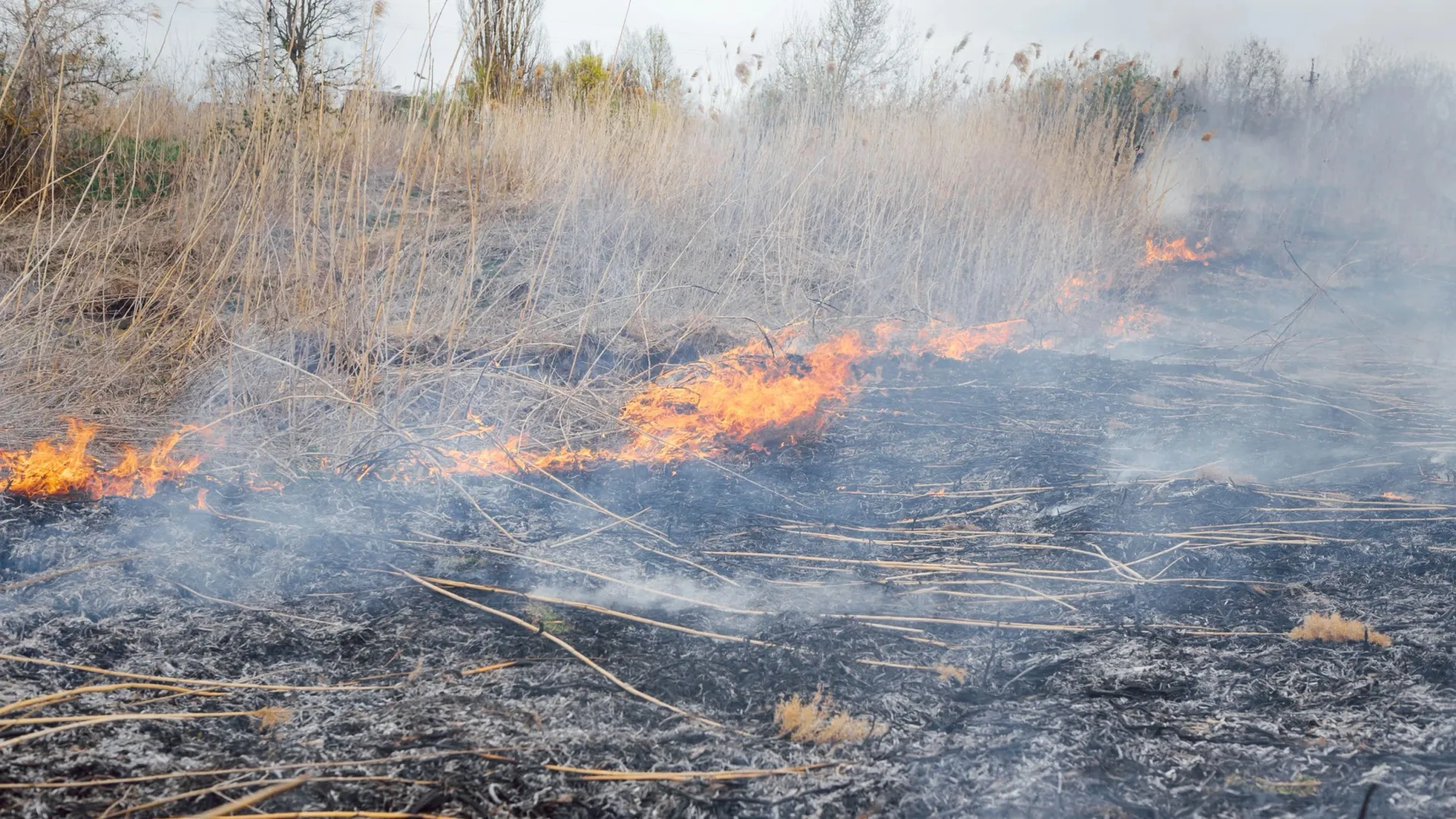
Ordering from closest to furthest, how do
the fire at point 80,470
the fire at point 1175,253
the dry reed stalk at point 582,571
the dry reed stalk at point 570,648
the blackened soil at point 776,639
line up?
the blackened soil at point 776,639 < the dry reed stalk at point 570,648 < the dry reed stalk at point 582,571 < the fire at point 80,470 < the fire at point 1175,253

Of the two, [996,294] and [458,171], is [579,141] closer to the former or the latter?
[458,171]

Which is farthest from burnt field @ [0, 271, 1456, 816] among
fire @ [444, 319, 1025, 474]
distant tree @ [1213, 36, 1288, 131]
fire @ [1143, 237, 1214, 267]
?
distant tree @ [1213, 36, 1288, 131]

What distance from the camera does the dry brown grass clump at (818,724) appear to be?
186 centimetres

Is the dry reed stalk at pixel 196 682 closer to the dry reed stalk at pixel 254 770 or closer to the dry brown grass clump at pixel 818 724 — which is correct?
the dry reed stalk at pixel 254 770

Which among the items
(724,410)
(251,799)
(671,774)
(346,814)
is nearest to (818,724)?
(671,774)

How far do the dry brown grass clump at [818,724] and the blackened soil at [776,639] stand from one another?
3 centimetres

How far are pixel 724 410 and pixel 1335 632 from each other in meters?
2.68

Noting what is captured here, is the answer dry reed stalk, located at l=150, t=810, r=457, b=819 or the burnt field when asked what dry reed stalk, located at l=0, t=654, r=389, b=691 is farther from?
dry reed stalk, located at l=150, t=810, r=457, b=819

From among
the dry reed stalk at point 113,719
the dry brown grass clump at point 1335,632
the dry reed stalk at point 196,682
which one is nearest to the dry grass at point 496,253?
the dry reed stalk at point 196,682

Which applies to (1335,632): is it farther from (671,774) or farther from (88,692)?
(88,692)

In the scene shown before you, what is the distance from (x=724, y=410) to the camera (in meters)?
4.31

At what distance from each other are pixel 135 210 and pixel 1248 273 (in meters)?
10.7

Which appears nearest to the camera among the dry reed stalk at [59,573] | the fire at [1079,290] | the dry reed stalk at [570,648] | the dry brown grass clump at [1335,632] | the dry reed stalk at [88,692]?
the dry reed stalk at [88,692]

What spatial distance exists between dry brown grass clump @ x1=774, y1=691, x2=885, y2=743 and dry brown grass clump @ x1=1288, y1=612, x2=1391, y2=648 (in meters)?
1.28
